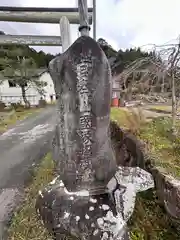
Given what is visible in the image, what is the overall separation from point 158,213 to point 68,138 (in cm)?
162

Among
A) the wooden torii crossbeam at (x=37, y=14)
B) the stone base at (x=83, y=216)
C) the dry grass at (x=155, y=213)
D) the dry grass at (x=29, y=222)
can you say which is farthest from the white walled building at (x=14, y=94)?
the stone base at (x=83, y=216)

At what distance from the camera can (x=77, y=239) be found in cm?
197

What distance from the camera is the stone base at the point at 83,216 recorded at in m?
1.81

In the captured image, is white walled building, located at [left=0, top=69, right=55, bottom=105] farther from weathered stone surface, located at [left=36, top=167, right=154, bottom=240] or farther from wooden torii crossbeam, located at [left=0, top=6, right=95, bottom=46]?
weathered stone surface, located at [left=36, top=167, right=154, bottom=240]

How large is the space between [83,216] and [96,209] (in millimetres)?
134

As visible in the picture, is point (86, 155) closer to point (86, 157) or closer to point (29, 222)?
point (86, 157)

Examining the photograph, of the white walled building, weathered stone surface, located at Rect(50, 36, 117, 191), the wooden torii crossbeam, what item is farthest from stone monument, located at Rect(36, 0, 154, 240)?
→ the white walled building

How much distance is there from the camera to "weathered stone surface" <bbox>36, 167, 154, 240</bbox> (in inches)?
71.7

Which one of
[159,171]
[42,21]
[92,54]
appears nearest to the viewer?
[92,54]

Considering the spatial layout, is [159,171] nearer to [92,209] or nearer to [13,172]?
[92,209]

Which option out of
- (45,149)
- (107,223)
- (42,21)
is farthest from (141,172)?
(45,149)

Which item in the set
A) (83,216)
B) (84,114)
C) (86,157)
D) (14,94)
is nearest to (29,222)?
(83,216)

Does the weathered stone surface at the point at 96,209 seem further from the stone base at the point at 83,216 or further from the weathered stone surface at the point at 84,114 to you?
the weathered stone surface at the point at 84,114

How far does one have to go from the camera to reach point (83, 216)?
1870 mm
